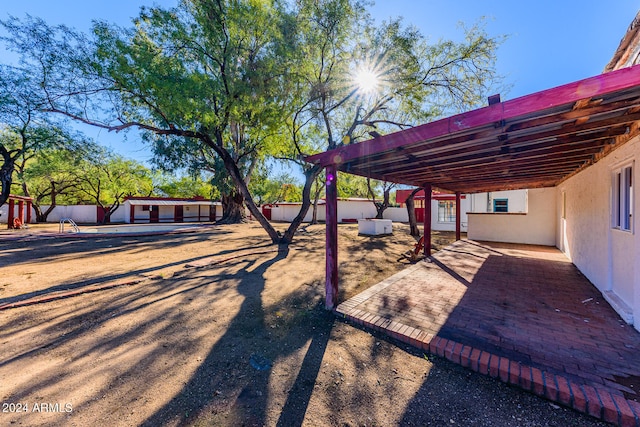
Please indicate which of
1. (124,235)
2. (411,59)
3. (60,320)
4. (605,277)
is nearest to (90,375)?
(60,320)

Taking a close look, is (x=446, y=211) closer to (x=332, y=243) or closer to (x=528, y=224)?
(x=528, y=224)

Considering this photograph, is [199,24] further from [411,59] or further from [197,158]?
[197,158]

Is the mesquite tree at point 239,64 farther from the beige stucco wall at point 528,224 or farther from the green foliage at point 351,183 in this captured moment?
the green foliage at point 351,183

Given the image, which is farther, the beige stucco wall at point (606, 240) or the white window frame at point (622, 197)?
the white window frame at point (622, 197)

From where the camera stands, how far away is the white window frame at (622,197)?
321 centimetres

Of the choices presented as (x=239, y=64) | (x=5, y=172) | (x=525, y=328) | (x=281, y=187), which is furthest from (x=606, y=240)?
(x=281, y=187)

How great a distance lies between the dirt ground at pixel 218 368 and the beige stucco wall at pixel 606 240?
2.44 meters

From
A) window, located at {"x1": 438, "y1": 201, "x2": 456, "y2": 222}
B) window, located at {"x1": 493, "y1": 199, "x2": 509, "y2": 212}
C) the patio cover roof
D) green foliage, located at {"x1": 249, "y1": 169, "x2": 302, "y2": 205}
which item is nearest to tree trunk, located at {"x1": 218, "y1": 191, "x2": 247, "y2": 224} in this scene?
green foliage, located at {"x1": 249, "y1": 169, "x2": 302, "y2": 205}

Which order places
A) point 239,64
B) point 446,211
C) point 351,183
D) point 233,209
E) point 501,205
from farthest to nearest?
point 351,183 → point 233,209 → point 501,205 → point 446,211 → point 239,64

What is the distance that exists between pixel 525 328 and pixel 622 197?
7.96ft

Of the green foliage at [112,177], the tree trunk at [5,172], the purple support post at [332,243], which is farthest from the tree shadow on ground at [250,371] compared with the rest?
the green foliage at [112,177]

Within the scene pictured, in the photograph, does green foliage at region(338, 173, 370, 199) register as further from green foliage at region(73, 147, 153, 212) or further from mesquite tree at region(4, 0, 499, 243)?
green foliage at region(73, 147, 153, 212)

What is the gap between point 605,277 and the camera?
3.84 meters

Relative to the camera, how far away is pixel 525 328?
2.93 meters
